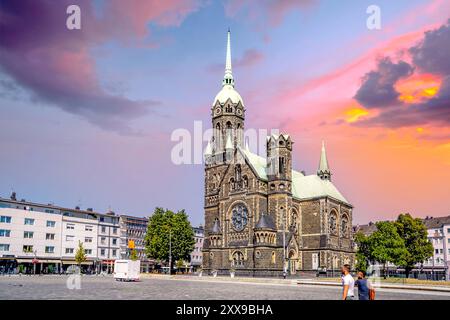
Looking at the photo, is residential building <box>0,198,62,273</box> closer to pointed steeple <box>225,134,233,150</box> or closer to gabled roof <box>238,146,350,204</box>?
pointed steeple <box>225,134,233,150</box>

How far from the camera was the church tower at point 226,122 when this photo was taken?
91.9m

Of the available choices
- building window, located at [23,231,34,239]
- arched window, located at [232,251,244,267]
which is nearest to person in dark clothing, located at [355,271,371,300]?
arched window, located at [232,251,244,267]

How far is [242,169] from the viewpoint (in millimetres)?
82375

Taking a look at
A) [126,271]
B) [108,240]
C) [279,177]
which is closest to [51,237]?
[108,240]

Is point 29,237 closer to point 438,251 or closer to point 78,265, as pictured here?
point 78,265

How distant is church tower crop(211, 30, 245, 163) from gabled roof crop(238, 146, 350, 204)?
393 cm

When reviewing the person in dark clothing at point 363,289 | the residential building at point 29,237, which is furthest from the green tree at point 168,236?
the person in dark clothing at point 363,289

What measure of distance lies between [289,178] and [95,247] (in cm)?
5371

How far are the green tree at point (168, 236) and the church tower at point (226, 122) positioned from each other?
14.7 meters

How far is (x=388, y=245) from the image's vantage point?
2972 inches

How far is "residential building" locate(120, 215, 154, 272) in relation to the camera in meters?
127

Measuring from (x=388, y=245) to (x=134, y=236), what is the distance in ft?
256
